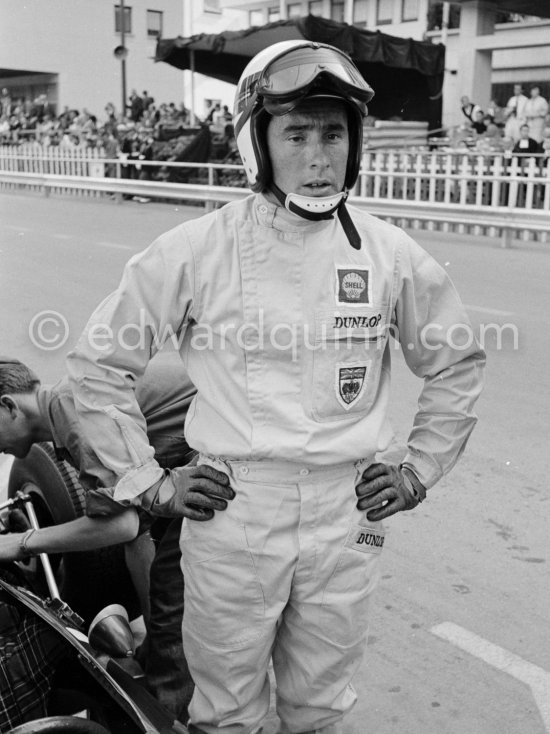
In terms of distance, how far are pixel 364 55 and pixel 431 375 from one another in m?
16.5

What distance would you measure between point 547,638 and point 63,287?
6921 millimetres

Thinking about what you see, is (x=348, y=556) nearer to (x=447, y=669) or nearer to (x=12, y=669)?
(x=12, y=669)

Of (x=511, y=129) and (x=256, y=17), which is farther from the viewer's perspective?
(x=256, y=17)

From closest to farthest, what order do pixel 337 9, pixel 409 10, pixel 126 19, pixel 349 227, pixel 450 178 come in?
pixel 349 227, pixel 450 178, pixel 409 10, pixel 337 9, pixel 126 19

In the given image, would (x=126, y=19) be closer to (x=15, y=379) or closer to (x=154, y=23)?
(x=154, y=23)

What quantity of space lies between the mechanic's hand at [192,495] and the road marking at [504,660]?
1.33m

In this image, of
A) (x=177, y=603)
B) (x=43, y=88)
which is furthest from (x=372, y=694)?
(x=43, y=88)

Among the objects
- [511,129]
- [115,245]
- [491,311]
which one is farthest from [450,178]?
[491,311]

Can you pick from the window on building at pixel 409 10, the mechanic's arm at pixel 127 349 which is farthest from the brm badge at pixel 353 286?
the window on building at pixel 409 10

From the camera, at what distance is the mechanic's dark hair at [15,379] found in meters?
2.76

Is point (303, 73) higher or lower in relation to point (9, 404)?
higher

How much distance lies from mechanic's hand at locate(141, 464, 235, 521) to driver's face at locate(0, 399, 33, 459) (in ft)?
2.58

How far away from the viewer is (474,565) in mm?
3719

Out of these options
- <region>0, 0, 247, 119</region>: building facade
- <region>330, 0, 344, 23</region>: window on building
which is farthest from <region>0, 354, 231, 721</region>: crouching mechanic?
<region>0, 0, 247, 119</region>: building facade
